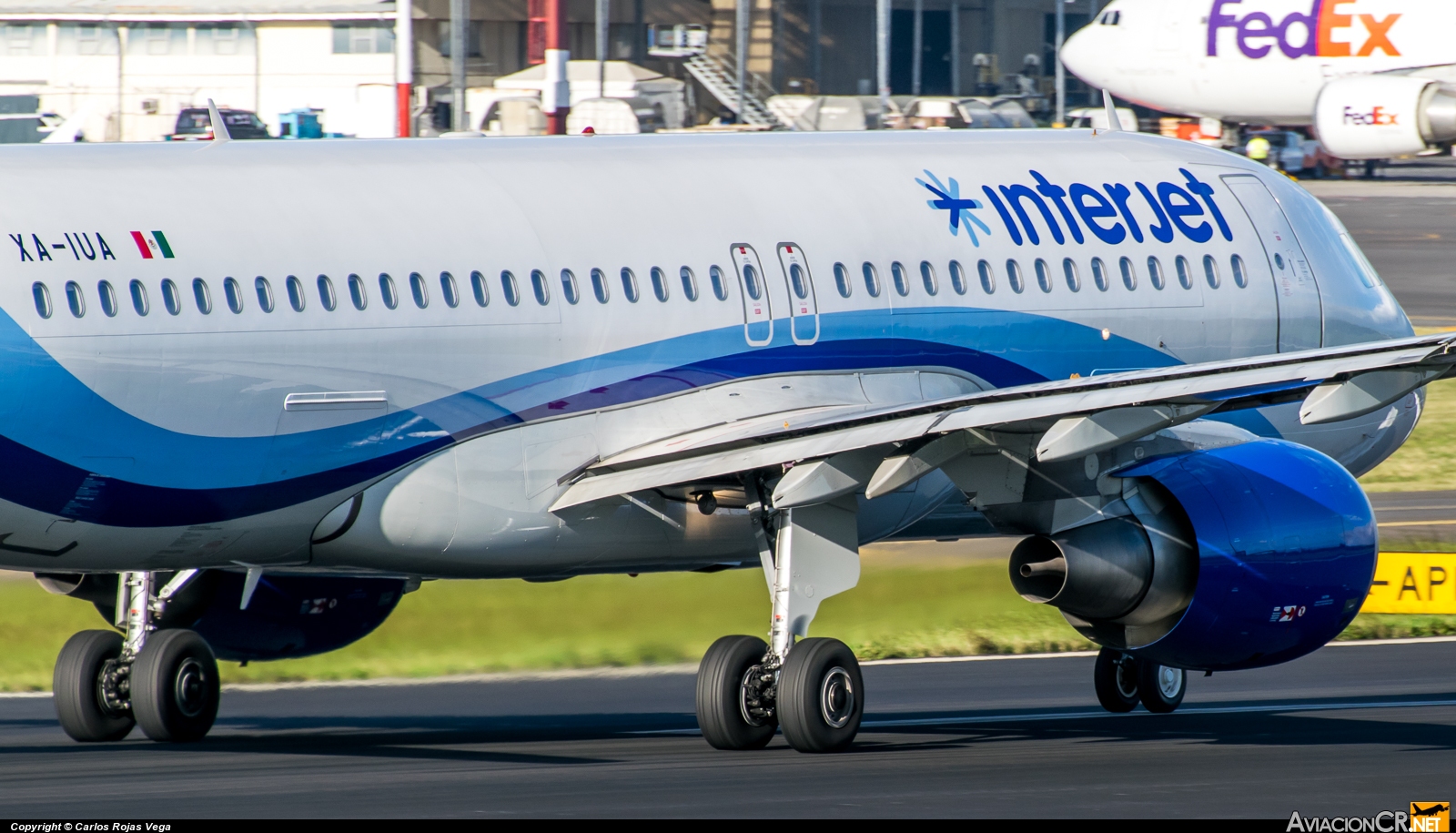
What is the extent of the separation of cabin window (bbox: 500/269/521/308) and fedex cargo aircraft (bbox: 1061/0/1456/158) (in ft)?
232

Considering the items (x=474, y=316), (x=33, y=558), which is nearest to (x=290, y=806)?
(x=33, y=558)

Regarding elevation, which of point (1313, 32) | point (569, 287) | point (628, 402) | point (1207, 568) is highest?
point (1313, 32)

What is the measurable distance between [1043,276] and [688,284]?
403 centimetres

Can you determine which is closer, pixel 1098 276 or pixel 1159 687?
pixel 1098 276

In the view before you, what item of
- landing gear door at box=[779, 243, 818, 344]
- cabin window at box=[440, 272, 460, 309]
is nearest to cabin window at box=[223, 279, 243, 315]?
cabin window at box=[440, 272, 460, 309]

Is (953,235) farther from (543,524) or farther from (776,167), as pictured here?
(543,524)

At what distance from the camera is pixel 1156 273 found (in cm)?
2253

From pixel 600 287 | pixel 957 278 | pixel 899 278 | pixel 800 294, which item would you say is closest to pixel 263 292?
pixel 600 287

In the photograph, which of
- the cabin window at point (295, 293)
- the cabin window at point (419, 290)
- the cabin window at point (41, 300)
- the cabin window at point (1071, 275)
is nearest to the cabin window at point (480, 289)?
the cabin window at point (419, 290)

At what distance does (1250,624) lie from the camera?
18656 mm

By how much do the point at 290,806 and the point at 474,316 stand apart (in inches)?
187

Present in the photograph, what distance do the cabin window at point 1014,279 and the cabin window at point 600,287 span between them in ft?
14.5

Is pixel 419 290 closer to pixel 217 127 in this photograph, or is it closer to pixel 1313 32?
pixel 217 127

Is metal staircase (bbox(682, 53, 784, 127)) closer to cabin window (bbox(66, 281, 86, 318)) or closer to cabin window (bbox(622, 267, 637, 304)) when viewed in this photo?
cabin window (bbox(622, 267, 637, 304))
